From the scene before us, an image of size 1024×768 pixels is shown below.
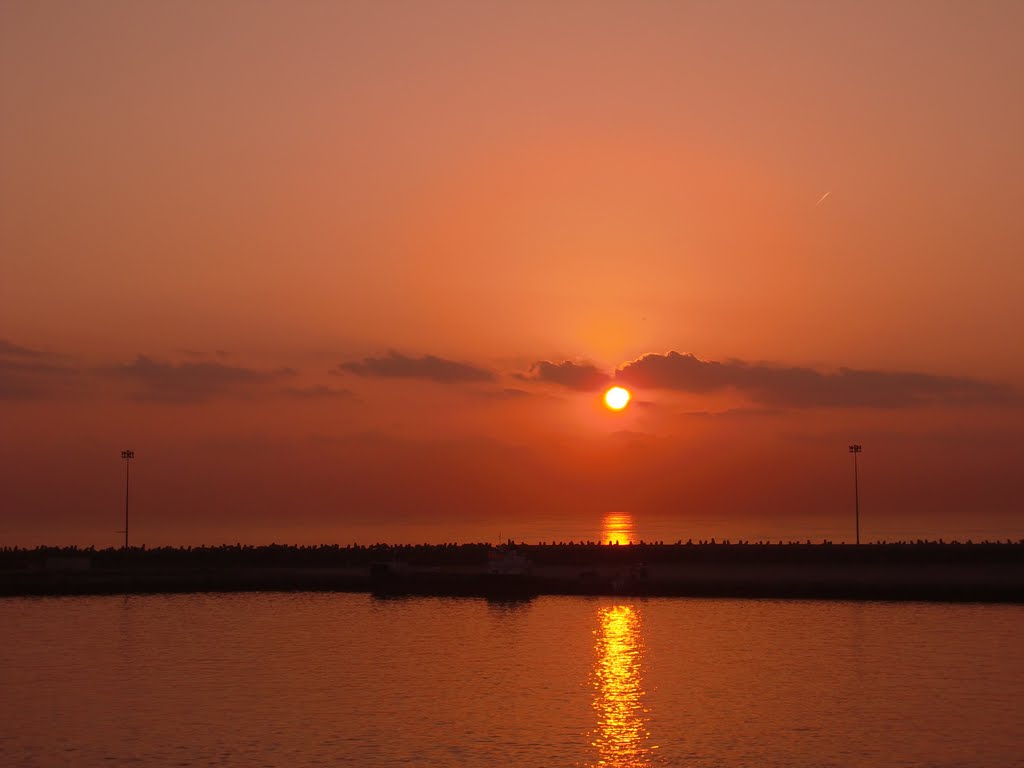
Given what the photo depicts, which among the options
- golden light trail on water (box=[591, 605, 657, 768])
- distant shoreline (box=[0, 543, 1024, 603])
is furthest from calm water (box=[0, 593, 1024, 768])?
distant shoreline (box=[0, 543, 1024, 603])

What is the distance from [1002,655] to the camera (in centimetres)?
5472

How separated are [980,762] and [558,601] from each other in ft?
157

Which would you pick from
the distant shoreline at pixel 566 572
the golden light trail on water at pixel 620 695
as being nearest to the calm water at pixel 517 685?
the golden light trail on water at pixel 620 695

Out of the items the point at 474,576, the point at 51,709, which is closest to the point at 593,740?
the point at 51,709

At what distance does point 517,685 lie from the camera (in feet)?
166

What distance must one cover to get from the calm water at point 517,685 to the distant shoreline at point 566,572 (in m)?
4.67

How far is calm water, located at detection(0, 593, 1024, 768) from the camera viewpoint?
38250mm

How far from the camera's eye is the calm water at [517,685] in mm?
38250

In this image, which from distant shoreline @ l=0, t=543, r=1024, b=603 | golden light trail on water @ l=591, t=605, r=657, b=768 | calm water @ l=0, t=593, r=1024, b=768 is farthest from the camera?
distant shoreline @ l=0, t=543, r=1024, b=603

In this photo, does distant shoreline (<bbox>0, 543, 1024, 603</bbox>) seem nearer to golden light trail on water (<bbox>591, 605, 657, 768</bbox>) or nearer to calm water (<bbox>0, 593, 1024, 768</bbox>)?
calm water (<bbox>0, 593, 1024, 768</bbox>)

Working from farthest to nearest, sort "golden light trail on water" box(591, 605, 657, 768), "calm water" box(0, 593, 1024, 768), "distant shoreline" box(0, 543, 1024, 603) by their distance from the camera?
1. "distant shoreline" box(0, 543, 1024, 603)
2. "calm water" box(0, 593, 1024, 768)
3. "golden light trail on water" box(591, 605, 657, 768)

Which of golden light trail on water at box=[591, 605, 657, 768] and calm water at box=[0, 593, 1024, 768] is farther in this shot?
calm water at box=[0, 593, 1024, 768]

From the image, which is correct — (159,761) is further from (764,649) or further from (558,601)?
(558,601)

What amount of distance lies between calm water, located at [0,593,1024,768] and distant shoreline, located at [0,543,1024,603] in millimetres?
4673
